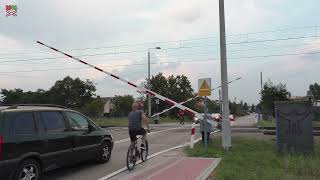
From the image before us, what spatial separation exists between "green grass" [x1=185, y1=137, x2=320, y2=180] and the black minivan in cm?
323

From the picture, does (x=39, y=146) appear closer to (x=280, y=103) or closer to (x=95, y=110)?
(x=280, y=103)

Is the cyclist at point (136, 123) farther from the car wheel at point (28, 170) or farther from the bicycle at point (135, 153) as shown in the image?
the car wheel at point (28, 170)

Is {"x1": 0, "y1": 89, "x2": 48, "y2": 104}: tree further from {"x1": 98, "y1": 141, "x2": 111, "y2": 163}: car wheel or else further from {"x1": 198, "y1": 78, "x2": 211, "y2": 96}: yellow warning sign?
{"x1": 98, "y1": 141, "x2": 111, "y2": 163}: car wheel

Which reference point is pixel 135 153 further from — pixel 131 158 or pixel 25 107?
pixel 25 107

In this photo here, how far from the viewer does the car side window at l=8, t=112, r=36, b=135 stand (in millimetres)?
9516

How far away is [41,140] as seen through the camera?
33.2 ft

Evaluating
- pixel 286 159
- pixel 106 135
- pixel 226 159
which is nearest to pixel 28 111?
pixel 106 135

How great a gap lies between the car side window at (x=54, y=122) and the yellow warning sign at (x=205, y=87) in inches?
231

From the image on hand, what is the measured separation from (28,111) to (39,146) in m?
0.75

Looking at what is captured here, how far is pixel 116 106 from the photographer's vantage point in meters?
111

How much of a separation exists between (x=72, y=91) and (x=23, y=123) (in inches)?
3150

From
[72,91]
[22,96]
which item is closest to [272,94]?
[72,91]

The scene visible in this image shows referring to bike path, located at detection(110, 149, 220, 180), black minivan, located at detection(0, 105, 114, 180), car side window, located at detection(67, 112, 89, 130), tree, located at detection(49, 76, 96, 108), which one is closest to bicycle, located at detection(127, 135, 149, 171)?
bike path, located at detection(110, 149, 220, 180)

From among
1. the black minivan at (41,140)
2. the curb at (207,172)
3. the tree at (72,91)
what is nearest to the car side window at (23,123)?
the black minivan at (41,140)
